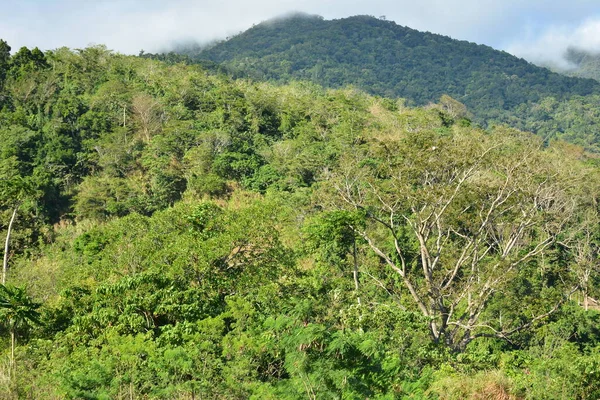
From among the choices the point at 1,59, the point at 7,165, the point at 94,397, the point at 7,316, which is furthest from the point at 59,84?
the point at 94,397

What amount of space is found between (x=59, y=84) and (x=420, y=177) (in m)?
26.6

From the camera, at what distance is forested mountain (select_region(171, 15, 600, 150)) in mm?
105375

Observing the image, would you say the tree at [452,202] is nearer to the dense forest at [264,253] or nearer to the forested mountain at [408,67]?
the dense forest at [264,253]

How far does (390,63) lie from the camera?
137250 mm

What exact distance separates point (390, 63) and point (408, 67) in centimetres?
463

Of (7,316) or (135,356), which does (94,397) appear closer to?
(135,356)

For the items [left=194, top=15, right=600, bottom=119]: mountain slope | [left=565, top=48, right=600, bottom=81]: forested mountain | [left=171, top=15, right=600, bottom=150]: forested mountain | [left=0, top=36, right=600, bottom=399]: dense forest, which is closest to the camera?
[left=0, top=36, right=600, bottom=399]: dense forest

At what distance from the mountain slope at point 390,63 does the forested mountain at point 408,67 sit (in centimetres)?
21

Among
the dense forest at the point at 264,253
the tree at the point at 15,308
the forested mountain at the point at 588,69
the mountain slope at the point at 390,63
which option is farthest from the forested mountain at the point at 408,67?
the tree at the point at 15,308

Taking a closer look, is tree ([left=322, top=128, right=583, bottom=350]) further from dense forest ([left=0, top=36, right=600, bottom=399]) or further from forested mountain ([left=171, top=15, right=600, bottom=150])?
forested mountain ([left=171, top=15, right=600, bottom=150])

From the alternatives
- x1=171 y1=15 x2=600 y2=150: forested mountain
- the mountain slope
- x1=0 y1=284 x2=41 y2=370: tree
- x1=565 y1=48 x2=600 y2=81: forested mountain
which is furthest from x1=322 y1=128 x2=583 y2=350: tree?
x1=565 y1=48 x2=600 y2=81: forested mountain

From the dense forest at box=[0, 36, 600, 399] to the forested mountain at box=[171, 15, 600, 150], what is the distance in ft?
218

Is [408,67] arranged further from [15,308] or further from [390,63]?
[15,308]

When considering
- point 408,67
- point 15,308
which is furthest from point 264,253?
point 408,67
